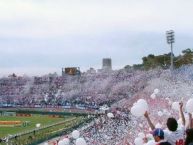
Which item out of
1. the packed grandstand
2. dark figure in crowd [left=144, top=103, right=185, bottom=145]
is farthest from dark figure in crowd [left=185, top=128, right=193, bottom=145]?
the packed grandstand

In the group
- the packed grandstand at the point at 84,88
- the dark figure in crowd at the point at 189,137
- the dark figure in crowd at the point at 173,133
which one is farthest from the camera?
the packed grandstand at the point at 84,88

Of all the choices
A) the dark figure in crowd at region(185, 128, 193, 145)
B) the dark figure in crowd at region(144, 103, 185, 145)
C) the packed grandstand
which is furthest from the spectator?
the packed grandstand

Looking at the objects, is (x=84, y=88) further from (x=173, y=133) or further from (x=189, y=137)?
(x=189, y=137)

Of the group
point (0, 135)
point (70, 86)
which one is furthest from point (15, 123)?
point (70, 86)

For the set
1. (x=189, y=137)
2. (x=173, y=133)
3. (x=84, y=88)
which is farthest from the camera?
(x=84, y=88)

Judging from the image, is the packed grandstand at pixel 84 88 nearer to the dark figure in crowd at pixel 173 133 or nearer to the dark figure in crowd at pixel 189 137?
the dark figure in crowd at pixel 173 133

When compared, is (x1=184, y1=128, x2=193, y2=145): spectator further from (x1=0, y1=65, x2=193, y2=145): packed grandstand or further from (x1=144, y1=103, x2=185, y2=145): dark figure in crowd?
(x1=0, y1=65, x2=193, y2=145): packed grandstand

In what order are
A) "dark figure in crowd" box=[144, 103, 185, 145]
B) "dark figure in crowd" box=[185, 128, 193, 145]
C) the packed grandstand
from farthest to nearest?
the packed grandstand < "dark figure in crowd" box=[144, 103, 185, 145] < "dark figure in crowd" box=[185, 128, 193, 145]

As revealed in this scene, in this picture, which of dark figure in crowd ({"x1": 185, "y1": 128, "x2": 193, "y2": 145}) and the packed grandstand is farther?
the packed grandstand

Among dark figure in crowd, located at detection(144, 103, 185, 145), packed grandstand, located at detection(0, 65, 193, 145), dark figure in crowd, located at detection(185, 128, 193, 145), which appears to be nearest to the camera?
dark figure in crowd, located at detection(185, 128, 193, 145)

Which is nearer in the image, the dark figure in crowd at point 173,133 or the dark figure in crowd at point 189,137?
the dark figure in crowd at point 189,137

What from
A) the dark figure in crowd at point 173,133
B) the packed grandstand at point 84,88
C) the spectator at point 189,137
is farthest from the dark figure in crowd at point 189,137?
the packed grandstand at point 84,88

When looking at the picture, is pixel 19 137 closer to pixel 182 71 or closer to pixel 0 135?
pixel 0 135

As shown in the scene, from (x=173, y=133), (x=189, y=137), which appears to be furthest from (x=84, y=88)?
(x=189, y=137)
